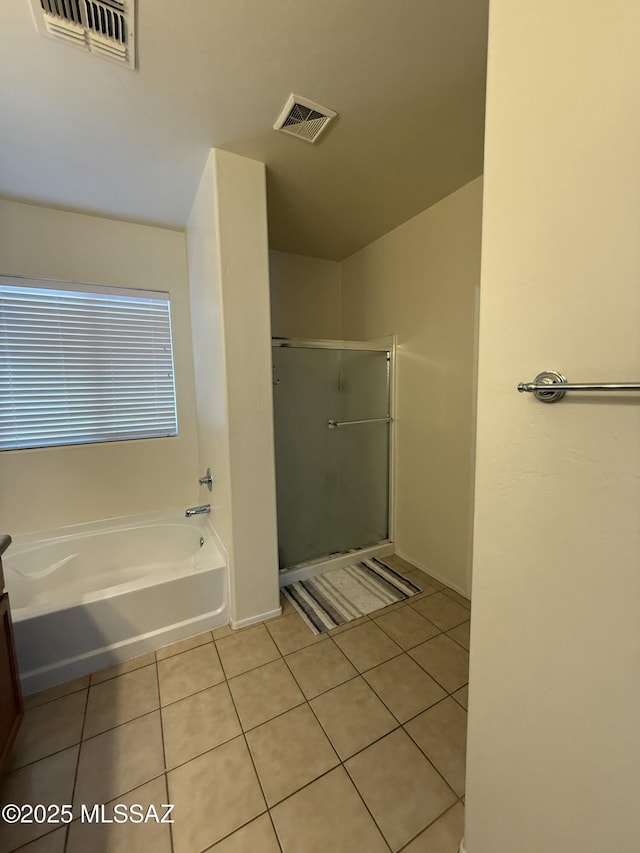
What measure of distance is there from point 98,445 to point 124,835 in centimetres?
194

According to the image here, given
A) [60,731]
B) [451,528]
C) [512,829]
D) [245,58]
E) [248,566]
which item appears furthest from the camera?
[451,528]

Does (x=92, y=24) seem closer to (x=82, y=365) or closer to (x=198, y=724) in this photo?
(x=82, y=365)

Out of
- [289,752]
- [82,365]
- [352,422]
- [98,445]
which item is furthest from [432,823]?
[82,365]

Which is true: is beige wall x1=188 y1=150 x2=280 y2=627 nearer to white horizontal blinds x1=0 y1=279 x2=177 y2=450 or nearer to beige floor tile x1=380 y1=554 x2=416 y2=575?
white horizontal blinds x1=0 y1=279 x2=177 y2=450

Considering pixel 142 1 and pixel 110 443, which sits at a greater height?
pixel 142 1

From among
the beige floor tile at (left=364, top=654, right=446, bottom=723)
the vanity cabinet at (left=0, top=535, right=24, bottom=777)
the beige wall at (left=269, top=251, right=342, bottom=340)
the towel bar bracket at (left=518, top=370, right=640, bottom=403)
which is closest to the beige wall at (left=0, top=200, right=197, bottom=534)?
the beige wall at (left=269, top=251, right=342, bottom=340)

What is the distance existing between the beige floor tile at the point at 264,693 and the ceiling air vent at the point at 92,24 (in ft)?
8.06

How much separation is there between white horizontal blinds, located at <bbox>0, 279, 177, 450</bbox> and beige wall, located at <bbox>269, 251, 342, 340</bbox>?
2.89 feet

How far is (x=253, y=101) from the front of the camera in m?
1.31

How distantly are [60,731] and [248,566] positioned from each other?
3.00 feet

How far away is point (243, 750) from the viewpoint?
121cm

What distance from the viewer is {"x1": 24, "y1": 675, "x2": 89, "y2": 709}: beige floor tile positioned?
4.66 ft

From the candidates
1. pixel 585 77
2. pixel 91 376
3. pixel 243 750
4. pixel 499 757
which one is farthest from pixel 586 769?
pixel 91 376

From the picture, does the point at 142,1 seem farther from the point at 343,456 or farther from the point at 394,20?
the point at 343,456
